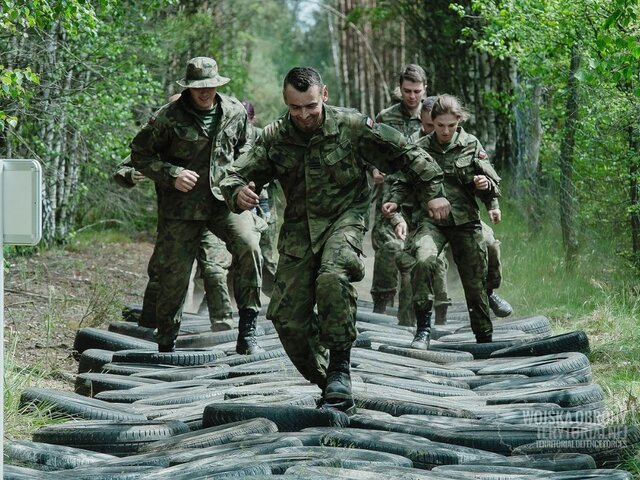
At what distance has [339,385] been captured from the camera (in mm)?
7320

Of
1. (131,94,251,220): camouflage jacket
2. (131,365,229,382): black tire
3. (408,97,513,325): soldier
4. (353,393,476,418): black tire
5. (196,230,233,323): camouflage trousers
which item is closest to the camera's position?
(353,393,476,418): black tire

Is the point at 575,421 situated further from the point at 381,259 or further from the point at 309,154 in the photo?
the point at 381,259

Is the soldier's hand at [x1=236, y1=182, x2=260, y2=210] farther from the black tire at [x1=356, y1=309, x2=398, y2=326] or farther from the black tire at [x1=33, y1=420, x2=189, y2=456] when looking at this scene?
the black tire at [x1=356, y1=309, x2=398, y2=326]

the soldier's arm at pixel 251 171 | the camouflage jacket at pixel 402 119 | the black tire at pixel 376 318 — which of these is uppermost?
the camouflage jacket at pixel 402 119

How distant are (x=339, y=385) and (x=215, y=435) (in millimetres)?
1091

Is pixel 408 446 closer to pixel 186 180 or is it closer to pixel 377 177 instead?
pixel 186 180

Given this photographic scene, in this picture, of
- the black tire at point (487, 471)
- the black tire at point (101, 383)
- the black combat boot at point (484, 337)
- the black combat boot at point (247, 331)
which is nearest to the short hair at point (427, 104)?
the black combat boot at point (484, 337)

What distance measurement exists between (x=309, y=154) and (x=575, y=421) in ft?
Answer: 7.13

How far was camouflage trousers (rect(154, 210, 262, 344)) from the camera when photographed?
33.3 ft

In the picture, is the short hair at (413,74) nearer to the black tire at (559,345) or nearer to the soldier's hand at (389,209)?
the soldier's hand at (389,209)

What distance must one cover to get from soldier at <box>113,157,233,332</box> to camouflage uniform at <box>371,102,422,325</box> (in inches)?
79.5

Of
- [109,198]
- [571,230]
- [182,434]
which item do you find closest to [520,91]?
[571,230]

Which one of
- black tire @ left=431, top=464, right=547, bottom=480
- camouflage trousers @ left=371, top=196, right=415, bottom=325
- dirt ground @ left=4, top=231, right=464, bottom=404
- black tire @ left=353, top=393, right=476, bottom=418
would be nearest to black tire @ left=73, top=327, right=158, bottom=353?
dirt ground @ left=4, top=231, right=464, bottom=404

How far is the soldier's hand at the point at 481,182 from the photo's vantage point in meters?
10.1
